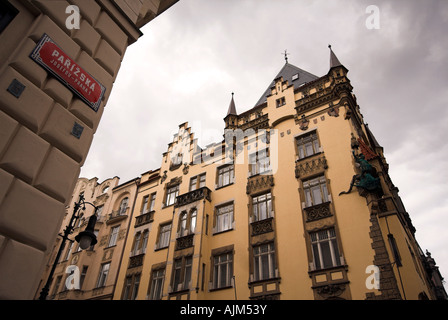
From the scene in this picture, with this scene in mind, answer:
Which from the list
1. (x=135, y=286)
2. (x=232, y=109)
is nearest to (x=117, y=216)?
(x=135, y=286)

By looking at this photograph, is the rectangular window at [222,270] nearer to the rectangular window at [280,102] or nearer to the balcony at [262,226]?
the balcony at [262,226]

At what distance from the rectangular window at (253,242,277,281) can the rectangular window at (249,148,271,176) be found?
539 centimetres

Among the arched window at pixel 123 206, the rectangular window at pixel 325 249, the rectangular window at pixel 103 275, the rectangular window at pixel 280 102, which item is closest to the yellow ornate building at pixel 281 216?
the rectangular window at pixel 325 249

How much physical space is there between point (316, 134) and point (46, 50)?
55.4 ft

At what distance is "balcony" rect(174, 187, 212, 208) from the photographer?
21.5 metres

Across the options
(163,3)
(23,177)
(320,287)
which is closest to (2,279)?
(23,177)

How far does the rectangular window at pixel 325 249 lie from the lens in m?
14.7

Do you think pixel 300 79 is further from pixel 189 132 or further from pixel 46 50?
pixel 46 50

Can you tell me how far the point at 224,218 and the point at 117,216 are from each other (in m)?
11.4

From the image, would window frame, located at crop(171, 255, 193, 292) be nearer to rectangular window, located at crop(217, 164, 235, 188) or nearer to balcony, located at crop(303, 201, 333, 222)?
rectangular window, located at crop(217, 164, 235, 188)

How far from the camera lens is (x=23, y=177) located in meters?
4.64

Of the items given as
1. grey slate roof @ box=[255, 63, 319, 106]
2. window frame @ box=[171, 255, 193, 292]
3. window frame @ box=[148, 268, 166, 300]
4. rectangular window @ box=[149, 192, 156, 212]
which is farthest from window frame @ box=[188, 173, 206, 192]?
grey slate roof @ box=[255, 63, 319, 106]

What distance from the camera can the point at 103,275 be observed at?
23859 mm

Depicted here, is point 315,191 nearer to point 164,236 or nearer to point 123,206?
point 164,236
